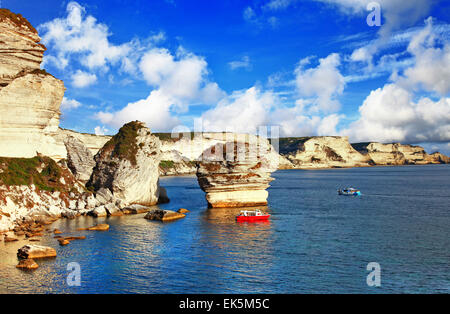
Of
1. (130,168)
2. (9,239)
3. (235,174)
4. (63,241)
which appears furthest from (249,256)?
(130,168)

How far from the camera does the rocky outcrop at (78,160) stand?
75.4 meters

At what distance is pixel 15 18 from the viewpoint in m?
56.3

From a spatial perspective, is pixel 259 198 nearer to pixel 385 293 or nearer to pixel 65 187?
pixel 65 187

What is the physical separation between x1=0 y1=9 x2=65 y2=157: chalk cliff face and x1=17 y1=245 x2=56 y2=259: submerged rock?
30.1 meters

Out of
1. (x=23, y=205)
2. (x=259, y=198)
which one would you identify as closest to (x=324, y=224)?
(x=259, y=198)

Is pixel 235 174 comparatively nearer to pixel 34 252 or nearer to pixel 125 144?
pixel 125 144

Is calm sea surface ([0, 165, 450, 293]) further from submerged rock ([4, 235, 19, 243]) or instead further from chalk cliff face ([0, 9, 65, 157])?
chalk cliff face ([0, 9, 65, 157])

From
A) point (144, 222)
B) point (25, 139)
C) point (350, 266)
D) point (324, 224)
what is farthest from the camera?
point (25, 139)

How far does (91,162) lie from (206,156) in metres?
32.8

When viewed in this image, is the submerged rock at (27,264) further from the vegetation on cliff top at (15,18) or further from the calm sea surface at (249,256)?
the vegetation on cliff top at (15,18)

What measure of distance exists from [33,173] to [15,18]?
2535 centimetres

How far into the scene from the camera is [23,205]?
49094mm

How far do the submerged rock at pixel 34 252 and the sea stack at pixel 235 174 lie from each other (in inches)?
1242

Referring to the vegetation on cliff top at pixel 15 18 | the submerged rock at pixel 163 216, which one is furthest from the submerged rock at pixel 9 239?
the vegetation on cliff top at pixel 15 18
